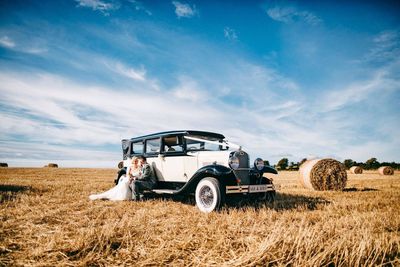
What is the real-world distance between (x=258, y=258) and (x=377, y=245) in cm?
123

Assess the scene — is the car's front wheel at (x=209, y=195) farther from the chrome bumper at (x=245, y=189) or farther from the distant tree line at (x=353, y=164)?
the distant tree line at (x=353, y=164)

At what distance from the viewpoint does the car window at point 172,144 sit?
7.62m

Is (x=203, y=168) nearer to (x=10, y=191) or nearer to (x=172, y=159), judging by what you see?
(x=172, y=159)

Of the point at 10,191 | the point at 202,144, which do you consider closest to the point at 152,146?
the point at 202,144

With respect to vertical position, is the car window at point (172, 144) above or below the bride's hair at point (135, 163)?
above

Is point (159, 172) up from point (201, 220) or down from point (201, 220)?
up

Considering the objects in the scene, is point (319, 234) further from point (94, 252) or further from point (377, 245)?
point (94, 252)

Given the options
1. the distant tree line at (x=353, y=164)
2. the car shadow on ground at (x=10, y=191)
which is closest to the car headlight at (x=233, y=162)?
the car shadow on ground at (x=10, y=191)

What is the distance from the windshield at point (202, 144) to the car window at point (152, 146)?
112 centimetres

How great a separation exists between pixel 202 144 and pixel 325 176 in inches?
255

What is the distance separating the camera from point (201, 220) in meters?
4.88

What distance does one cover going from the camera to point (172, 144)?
25.9 feet

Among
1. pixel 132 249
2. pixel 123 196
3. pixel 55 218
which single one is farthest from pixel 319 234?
pixel 123 196

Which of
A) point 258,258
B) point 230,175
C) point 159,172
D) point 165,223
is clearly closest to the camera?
point 258,258
